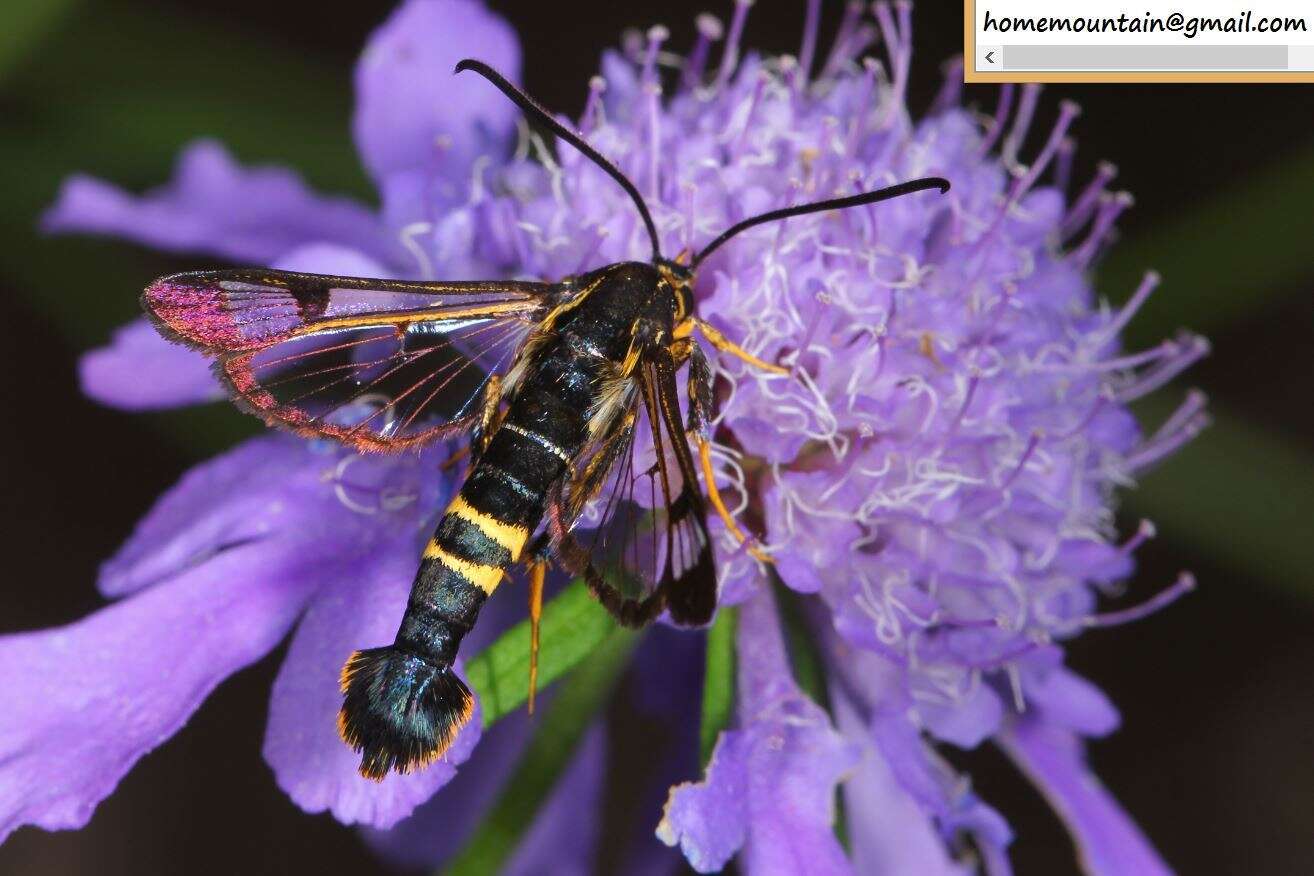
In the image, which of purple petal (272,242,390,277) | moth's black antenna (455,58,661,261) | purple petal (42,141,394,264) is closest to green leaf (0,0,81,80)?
purple petal (42,141,394,264)

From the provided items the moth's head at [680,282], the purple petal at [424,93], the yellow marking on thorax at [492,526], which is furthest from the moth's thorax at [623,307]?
the purple petal at [424,93]

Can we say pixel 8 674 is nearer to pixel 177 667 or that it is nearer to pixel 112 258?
pixel 177 667

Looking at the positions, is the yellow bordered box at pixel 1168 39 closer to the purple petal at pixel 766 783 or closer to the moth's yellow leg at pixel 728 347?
the moth's yellow leg at pixel 728 347

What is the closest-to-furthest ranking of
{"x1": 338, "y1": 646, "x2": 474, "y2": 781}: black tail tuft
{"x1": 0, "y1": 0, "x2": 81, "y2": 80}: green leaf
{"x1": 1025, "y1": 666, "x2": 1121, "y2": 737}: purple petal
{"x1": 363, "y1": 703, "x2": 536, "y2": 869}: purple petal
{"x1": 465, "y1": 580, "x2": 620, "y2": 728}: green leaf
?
{"x1": 338, "y1": 646, "x2": 474, "y2": 781}: black tail tuft < {"x1": 465, "y1": 580, "x2": 620, "y2": 728}: green leaf < {"x1": 1025, "y1": 666, "x2": 1121, "y2": 737}: purple petal < {"x1": 363, "y1": 703, "x2": 536, "y2": 869}: purple petal < {"x1": 0, "y1": 0, "x2": 81, "y2": 80}: green leaf

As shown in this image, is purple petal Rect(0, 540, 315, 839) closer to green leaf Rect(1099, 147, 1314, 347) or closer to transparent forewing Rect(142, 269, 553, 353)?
transparent forewing Rect(142, 269, 553, 353)

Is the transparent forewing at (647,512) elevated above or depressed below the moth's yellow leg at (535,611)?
above

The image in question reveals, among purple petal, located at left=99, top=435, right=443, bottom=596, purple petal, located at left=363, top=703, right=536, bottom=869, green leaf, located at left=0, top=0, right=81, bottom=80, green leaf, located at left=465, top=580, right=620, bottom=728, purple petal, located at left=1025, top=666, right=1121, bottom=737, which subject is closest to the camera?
green leaf, located at left=465, top=580, right=620, bottom=728
